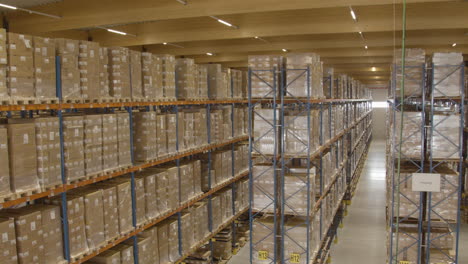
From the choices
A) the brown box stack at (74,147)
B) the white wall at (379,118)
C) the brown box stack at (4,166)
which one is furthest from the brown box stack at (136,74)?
the white wall at (379,118)

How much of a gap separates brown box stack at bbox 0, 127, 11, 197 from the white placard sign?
6.17 metres

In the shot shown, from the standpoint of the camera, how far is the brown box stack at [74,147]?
5.86 metres

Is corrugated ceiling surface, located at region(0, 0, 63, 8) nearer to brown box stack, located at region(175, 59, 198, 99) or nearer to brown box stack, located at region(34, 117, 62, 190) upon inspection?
brown box stack, located at region(175, 59, 198, 99)

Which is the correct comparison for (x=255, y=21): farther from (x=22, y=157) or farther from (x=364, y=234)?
(x=22, y=157)

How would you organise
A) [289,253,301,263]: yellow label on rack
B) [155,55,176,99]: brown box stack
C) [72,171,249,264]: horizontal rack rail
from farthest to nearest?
[155,55,176,99]: brown box stack → [289,253,301,263]: yellow label on rack → [72,171,249,264]: horizontal rack rail

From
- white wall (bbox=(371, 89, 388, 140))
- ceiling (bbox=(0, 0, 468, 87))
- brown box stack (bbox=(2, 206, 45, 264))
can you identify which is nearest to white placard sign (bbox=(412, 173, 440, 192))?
ceiling (bbox=(0, 0, 468, 87))

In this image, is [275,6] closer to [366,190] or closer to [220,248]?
[220,248]

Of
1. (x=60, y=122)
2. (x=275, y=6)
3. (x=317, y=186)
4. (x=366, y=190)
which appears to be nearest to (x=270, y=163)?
(x=317, y=186)

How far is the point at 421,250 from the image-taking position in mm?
8828

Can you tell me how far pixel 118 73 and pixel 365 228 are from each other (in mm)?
10763

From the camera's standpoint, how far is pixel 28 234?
5246 mm

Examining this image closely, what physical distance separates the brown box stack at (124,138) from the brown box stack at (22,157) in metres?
1.76

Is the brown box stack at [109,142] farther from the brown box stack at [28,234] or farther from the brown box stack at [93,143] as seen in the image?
the brown box stack at [28,234]

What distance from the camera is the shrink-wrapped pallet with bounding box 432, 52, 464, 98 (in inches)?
327
